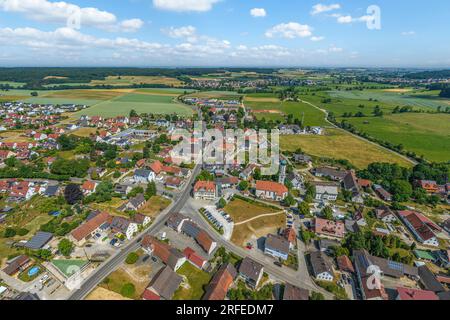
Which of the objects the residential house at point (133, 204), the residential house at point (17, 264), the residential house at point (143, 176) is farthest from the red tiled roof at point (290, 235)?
the residential house at point (17, 264)

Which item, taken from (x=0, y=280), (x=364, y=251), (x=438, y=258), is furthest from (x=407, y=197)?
(x=0, y=280)

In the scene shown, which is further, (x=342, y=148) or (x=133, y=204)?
(x=342, y=148)

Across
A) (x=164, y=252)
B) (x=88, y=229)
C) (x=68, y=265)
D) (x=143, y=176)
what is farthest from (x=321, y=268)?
(x=143, y=176)

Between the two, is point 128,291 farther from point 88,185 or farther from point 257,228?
point 88,185

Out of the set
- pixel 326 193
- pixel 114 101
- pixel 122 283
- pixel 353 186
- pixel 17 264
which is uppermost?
pixel 114 101

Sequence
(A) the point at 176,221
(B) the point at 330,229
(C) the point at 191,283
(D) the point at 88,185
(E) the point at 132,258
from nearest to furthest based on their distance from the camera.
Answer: (C) the point at 191,283 → (E) the point at 132,258 → (B) the point at 330,229 → (A) the point at 176,221 → (D) the point at 88,185

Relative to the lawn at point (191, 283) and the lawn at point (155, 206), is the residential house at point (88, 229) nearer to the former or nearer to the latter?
the lawn at point (155, 206)

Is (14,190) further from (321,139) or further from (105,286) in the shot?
(321,139)
